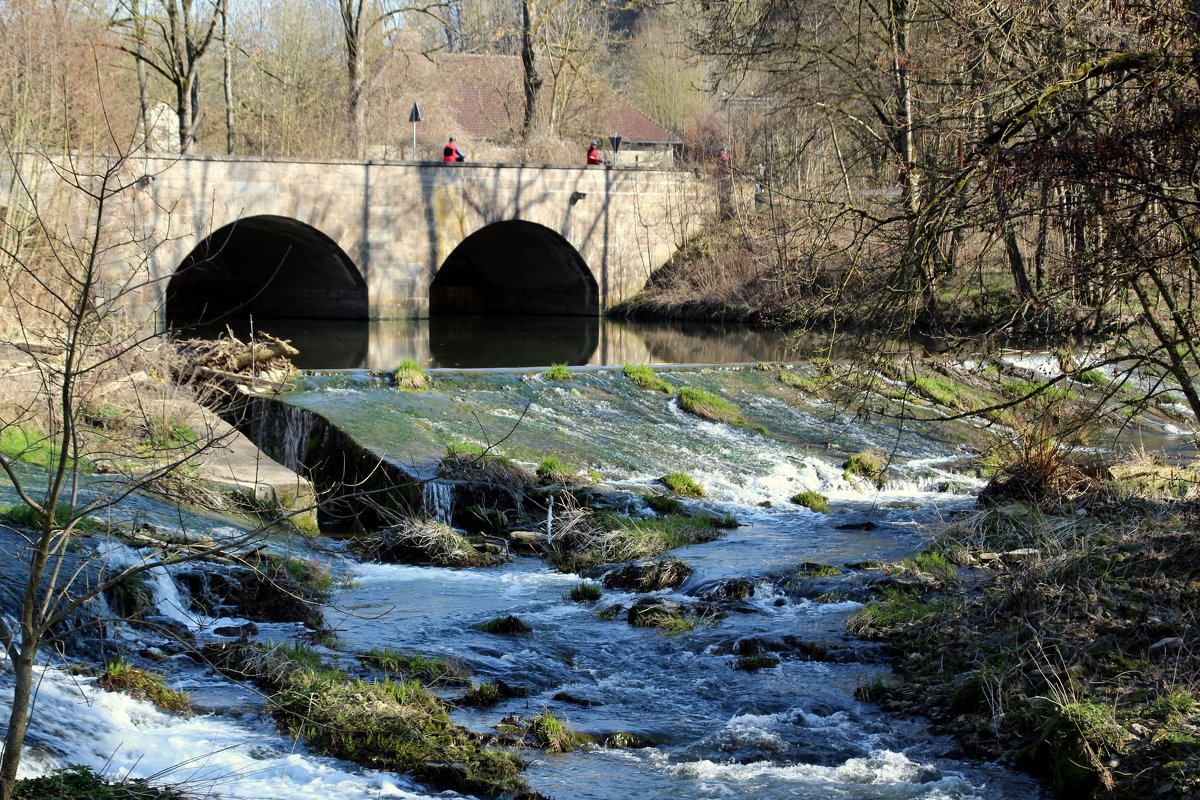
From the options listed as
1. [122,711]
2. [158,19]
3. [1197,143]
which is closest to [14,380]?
[122,711]

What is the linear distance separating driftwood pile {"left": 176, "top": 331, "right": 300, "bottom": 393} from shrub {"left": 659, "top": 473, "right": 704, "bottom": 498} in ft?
16.3

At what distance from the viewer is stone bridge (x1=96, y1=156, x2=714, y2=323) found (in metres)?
25.0

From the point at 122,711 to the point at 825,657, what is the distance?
161 inches

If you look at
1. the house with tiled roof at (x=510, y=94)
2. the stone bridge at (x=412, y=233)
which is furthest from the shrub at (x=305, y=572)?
the house with tiled roof at (x=510, y=94)

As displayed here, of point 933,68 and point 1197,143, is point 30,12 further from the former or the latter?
point 1197,143

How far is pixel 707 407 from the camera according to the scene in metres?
15.6

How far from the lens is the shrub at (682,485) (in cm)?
1221

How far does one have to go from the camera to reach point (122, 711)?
5.92 meters

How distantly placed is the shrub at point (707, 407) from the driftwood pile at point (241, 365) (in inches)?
195

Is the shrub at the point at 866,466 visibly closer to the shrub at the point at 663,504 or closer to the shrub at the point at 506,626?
the shrub at the point at 663,504

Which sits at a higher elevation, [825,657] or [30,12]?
[30,12]

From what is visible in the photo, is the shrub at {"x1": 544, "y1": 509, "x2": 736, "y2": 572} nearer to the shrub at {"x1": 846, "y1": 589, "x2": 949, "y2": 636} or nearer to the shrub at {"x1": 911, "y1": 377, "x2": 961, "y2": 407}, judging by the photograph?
the shrub at {"x1": 846, "y1": 589, "x2": 949, "y2": 636}

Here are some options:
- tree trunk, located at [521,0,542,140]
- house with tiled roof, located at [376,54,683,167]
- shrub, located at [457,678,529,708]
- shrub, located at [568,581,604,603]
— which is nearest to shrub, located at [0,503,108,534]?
shrub, located at [457,678,529,708]

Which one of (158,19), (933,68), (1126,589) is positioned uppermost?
(158,19)
